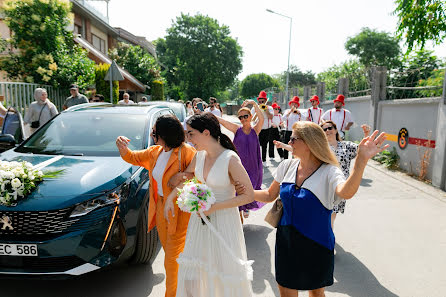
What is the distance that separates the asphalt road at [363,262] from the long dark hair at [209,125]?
1.70 m

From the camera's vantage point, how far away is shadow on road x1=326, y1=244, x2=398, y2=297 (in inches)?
145

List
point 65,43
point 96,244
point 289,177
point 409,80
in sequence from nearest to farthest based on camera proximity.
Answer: point 289,177 < point 96,244 < point 409,80 < point 65,43

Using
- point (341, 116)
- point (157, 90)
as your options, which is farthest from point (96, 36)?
point (341, 116)

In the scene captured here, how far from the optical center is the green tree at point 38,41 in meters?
13.0

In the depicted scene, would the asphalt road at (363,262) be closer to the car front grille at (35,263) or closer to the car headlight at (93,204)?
the car front grille at (35,263)

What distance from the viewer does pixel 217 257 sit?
2.70 metres

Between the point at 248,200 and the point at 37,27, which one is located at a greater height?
the point at 37,27

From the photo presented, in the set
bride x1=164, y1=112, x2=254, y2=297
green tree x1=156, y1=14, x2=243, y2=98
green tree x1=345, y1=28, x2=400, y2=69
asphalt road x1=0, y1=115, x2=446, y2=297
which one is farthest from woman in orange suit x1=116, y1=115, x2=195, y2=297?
green tree x1=345, y1=28, x2=400, y2=69

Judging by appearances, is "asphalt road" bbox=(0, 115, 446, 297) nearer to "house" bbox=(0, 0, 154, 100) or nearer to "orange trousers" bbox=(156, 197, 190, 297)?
"orange trousers" bbox=(156, 197, 190, 297)

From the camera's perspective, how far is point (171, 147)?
3.18m

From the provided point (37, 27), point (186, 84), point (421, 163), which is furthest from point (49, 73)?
point (186, 84)

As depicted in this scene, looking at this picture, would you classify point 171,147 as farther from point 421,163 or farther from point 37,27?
point 37,27

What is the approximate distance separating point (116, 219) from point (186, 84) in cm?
5012

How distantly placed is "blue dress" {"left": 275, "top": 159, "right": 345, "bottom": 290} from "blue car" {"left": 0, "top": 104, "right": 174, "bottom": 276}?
1617 mm
